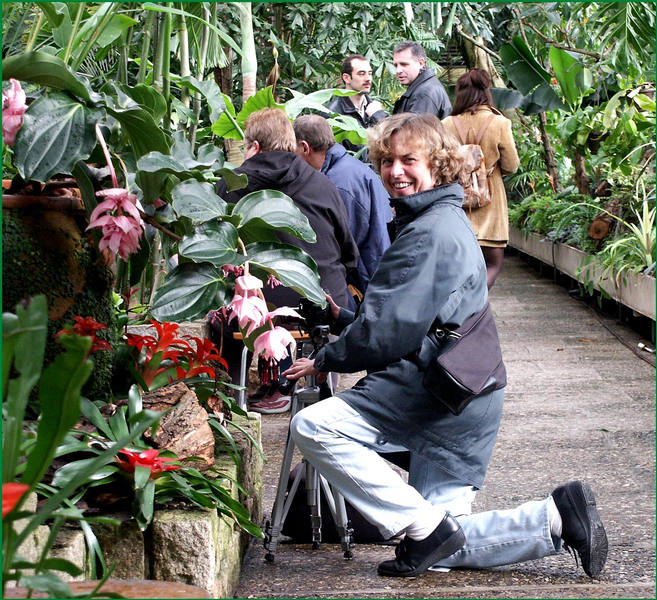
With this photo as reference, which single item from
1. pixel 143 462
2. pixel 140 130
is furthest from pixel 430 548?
pixel 140 130

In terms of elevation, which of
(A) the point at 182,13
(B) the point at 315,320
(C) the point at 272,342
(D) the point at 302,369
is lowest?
(D) the point at 302,369

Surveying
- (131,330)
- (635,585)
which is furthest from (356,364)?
(131,330)

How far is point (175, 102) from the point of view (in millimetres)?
4926

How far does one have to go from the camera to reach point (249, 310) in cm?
262

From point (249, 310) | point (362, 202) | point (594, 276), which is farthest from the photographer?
point (594, 276)

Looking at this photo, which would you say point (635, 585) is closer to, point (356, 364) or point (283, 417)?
point (356, 364)

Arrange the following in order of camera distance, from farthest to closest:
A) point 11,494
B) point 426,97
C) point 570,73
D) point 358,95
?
point 570,73 < point 358,95 < point 426,97 < point 11,494

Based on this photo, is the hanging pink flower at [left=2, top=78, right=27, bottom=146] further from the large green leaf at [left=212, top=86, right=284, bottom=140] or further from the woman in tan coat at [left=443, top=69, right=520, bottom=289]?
the woman in tan coat at [left=443, top=69, right=520, bottom=289]

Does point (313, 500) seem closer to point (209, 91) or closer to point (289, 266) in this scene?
point (289, 266)

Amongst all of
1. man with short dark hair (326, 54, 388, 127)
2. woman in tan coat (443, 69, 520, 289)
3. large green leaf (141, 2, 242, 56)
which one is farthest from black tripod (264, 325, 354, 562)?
man with short dark hair (326, 54, 388, 127)

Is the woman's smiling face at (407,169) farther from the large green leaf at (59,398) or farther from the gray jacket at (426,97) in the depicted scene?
the gray jacket at (426,97)

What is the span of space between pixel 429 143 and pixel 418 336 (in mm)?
665

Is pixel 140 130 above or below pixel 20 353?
above

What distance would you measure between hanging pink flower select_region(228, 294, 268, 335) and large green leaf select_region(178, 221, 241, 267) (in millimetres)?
128
